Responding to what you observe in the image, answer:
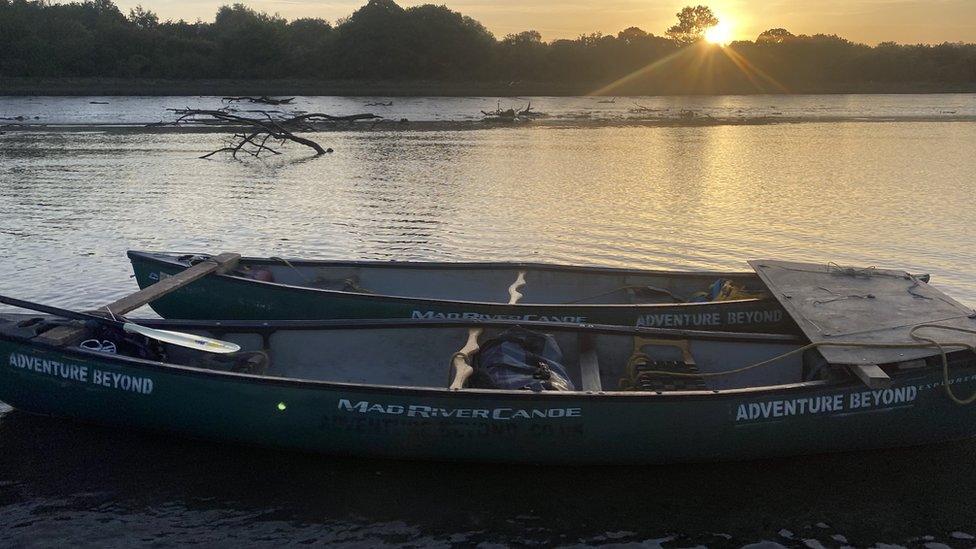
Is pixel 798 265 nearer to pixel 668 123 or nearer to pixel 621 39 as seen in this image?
pixel 668 123

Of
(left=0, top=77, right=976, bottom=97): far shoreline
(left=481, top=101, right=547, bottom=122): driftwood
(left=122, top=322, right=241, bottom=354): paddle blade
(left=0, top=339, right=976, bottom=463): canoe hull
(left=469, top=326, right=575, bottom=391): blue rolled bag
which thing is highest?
(left=0, top=77, right=976, bottom=97): far shoreline

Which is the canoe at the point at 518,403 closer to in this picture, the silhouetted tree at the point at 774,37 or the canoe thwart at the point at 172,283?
the canoe thwart at the point at 172,283

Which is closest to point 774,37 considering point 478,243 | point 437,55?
point 437,55

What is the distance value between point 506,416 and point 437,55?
Answer: 9866 cm

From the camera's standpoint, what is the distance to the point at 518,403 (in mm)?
7773

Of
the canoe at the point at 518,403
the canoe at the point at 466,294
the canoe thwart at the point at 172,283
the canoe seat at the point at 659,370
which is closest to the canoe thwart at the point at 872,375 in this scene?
the canoe at the point at 518,403

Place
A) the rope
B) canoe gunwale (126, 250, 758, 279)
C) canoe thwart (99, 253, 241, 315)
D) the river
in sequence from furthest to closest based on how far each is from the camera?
canoe gunwale (126, 250, 758, 279)
canoe thwart (99, 253, 241, 315)
the rope
the river

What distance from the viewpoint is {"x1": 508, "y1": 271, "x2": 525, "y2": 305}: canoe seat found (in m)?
11.4

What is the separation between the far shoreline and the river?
115 ft

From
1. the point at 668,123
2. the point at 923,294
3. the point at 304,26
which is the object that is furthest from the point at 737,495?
the point at 304,26

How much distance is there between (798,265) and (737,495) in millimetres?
4440

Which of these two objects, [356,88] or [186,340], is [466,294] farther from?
[356,88]

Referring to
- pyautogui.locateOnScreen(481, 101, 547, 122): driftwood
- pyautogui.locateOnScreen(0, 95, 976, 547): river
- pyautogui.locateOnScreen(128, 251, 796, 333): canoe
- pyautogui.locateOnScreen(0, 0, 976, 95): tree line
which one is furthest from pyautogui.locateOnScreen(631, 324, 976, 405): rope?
pyautogui.locateOnScreen(0, 0, 976, 95): tree line

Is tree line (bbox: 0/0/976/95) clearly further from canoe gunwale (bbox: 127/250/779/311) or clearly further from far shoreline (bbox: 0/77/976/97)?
canoe gunwale (bbox: 127/250/779/311)
